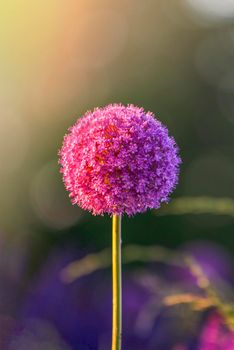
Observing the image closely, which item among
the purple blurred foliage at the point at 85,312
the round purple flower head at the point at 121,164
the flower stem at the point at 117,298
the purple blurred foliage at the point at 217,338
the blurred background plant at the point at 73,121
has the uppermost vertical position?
the blurred background plant at the point at 73,121

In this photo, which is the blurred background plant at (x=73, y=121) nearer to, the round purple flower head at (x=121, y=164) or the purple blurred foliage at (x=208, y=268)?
the purple blurred foliage at (x=208, y=268)

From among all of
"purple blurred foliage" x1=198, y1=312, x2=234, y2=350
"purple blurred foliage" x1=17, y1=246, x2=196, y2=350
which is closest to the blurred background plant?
"purple blurred foliage" x1=17, y1=246, x2=196, y2=350

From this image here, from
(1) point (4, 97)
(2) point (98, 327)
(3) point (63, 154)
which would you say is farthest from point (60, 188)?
(3) point (63, 154)

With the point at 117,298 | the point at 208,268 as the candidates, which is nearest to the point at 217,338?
the point at 117,298

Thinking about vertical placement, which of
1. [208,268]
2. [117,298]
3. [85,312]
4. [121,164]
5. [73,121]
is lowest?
[117,298]

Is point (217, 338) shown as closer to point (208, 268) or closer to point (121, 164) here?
point (121, 164)

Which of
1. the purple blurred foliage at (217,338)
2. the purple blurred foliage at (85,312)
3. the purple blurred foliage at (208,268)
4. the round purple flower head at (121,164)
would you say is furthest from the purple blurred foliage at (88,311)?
the round purple flower head at (121,164)
